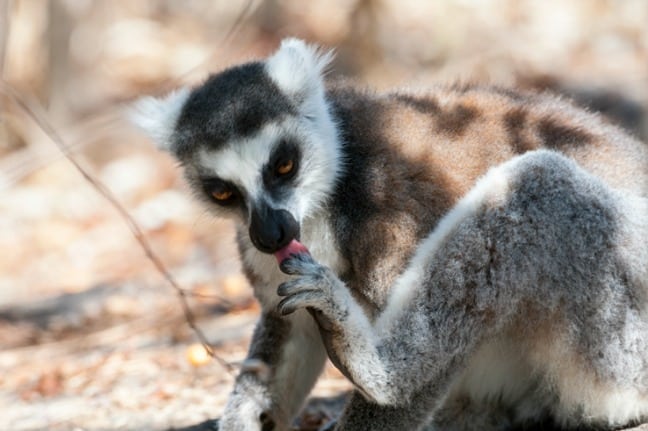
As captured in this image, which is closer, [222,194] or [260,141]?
[260,141]

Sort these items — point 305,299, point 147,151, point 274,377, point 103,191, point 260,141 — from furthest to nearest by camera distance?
point 147,151
point 274,377
point 103,191
point 260,141
point 305,299

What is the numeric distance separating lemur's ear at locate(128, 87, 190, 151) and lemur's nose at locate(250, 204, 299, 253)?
101 centimetres

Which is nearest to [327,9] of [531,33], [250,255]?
[531,33]

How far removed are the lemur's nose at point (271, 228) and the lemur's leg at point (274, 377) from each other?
0.85m

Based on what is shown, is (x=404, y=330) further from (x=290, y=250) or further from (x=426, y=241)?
(x=290, y=250)

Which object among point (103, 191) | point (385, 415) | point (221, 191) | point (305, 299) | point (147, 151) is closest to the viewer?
point (305, 299)

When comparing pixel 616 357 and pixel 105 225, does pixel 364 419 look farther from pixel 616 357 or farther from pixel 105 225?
pixel 105 225

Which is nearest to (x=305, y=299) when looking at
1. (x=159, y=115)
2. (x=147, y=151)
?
(x=159, y=115)

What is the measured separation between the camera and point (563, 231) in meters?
4.79

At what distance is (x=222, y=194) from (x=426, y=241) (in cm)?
123

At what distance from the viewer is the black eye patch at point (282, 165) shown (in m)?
5.22

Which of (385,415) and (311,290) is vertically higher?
(311,290)

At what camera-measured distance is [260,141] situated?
17.2 feet

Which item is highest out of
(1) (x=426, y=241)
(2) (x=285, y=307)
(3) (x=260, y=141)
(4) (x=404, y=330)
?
(3) (x=260, y=141)
